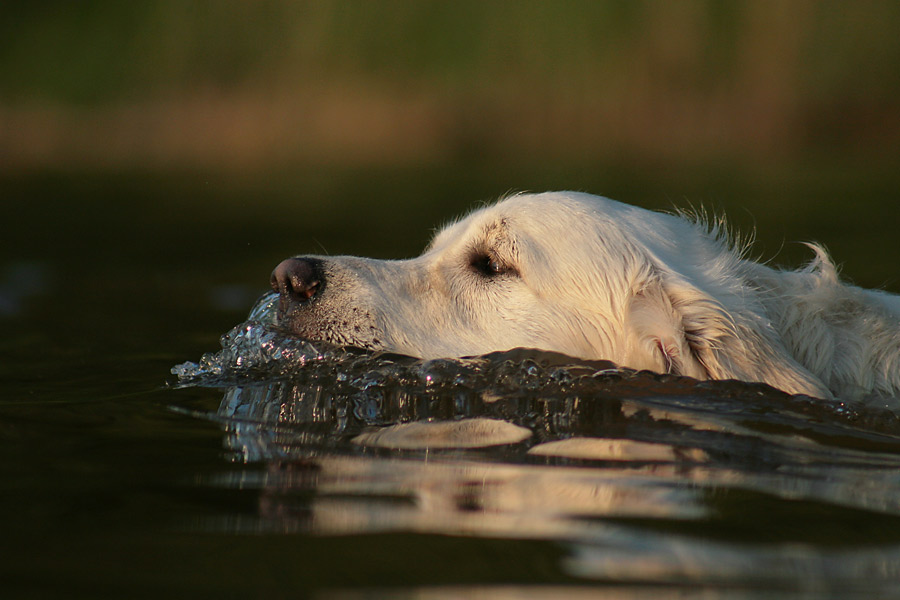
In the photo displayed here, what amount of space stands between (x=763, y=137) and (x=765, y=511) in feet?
43.1

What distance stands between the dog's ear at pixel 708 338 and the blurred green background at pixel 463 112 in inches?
255

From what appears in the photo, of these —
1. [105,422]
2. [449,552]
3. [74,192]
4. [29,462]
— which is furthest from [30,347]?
[74,192]

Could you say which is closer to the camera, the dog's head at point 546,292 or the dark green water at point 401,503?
the dark green water at point 401,503

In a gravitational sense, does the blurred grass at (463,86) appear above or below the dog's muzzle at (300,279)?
above

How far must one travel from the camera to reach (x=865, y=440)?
3.71 m

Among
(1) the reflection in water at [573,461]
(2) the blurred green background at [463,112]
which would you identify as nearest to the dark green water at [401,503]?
(1) the reflection in water at [573,461]

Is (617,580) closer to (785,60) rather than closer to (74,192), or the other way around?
(74,192)

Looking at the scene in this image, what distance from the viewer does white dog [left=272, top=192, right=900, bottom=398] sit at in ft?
14.0

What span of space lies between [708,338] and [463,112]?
1287 centimetres

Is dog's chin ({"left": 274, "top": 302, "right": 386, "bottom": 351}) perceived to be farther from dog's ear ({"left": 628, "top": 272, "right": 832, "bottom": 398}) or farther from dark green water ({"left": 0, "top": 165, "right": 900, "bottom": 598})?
dog's ear ({"left": 628, "top": 272, "right": 832, "bottom": 398})

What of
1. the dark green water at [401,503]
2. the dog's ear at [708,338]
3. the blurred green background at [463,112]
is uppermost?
the blurred green background at [463,112]

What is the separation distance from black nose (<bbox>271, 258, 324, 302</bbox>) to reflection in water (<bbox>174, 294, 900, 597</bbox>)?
21cm

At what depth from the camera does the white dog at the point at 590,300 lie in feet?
14.0

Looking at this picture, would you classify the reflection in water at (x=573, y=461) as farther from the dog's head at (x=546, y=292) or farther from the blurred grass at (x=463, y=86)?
the blurred grass at (x=463, y=86)
